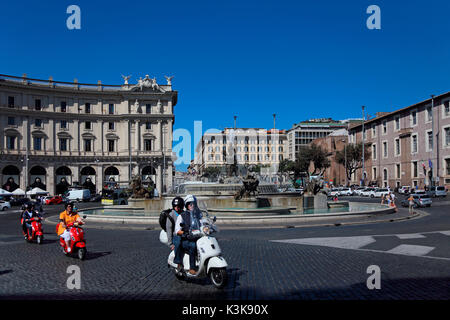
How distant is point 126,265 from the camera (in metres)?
8.68

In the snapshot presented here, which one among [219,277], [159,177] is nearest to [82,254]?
[219,277]

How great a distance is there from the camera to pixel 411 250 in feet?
34.2

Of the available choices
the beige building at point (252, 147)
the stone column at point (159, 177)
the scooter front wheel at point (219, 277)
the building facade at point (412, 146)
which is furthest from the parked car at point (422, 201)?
the beige building at point (252, 147)

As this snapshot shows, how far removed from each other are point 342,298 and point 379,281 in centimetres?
125

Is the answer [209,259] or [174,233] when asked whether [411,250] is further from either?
[174,233]

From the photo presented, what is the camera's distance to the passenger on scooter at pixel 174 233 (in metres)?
6.89

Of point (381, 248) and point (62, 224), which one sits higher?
point (62, 224)

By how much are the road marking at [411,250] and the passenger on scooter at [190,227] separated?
245 inches

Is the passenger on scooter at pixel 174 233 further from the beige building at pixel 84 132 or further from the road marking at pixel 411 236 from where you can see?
the beige building at pixel 84 132

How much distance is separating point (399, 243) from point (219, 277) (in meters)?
7.57

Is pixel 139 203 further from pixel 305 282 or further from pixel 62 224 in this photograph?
pixel 305 282
